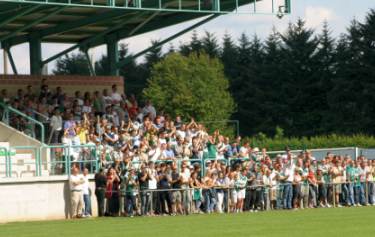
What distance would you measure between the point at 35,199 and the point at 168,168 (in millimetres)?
4246

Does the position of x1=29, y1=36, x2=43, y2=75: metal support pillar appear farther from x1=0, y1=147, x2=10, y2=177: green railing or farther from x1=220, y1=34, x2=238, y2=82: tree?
x1=220, y1=34, x2=238, y2=82: tree

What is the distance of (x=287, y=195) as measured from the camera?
3788cm

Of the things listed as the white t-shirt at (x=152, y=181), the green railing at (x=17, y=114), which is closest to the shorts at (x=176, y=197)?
the white t-shirt at (x=152, y=181)

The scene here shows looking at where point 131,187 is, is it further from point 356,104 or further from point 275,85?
point 275,85

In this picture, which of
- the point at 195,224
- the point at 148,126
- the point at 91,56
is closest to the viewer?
the point at 195,224

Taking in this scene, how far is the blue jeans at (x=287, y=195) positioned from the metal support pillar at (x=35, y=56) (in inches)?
454

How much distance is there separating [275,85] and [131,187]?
53.4 metres

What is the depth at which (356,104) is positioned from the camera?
77750 mm

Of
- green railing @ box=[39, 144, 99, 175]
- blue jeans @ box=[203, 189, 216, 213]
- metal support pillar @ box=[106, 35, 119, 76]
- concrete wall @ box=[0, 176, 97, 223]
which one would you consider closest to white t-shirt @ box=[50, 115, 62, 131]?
green railing @ box=[39, 144, 99, 175]

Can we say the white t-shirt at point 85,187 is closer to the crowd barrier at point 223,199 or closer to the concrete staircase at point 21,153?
the crowd barrier at point 223,199

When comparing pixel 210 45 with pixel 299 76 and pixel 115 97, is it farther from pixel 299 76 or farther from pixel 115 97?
pixel 115 97

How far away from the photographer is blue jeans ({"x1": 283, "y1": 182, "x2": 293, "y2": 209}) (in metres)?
37.8

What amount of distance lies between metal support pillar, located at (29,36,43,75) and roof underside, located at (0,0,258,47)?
0.23 m

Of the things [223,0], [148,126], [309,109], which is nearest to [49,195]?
[148,126]
